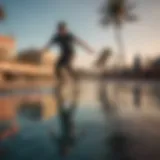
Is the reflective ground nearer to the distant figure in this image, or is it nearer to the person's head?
the distant figure

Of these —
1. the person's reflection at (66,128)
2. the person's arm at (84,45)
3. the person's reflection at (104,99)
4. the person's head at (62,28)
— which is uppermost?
the person's head at (62,28)

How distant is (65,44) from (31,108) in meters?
0.34

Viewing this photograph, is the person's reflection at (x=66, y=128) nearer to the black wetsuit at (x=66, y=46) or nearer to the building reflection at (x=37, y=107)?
the building reflection at (x=37, y=107)

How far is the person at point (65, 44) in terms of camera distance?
1292 mm

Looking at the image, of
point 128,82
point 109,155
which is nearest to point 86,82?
point 128,82

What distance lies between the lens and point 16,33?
130cm

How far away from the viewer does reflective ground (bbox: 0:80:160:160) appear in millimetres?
1116

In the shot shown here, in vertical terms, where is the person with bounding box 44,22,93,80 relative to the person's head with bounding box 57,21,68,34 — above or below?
below

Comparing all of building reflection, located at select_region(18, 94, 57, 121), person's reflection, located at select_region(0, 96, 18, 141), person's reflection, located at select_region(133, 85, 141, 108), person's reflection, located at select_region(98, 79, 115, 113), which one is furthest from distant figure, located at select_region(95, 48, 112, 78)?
person's reflection, located at select_region(0, 96, 18, 141)

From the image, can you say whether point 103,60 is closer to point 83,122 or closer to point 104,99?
point 104,99

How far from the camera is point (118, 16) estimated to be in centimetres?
128

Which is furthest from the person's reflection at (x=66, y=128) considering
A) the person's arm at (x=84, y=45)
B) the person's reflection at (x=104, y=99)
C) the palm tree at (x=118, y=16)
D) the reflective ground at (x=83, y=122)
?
the palm tree at (x=118, y=16)

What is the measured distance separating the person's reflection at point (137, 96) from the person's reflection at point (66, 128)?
28cm

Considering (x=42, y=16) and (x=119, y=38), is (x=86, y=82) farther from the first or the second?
(x=42, y=16)
